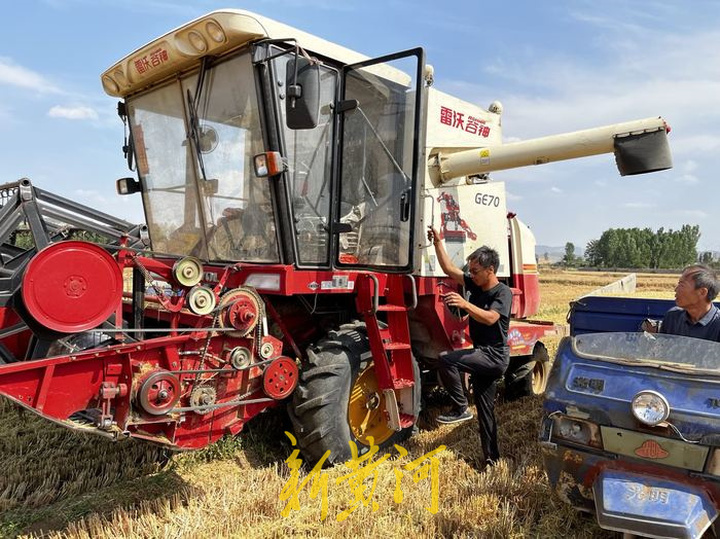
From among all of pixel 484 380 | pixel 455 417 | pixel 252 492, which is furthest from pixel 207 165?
pixel 455 417

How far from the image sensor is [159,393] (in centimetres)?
278

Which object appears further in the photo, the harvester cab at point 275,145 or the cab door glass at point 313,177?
the cab door glass at point 313,177

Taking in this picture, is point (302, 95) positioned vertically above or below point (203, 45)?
below

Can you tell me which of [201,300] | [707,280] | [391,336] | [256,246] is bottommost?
[391,336]

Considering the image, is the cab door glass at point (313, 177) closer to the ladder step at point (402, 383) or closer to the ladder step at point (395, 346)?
the ladder step at point (395, 346)

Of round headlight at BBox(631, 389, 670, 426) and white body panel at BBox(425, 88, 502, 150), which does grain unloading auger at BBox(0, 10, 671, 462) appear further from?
round headlight at BBox(631, 389, 670, 426)

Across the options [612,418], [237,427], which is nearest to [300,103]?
[237,427]

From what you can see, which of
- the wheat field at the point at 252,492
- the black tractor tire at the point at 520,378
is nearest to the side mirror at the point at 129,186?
the wheat field at the point at 252,492

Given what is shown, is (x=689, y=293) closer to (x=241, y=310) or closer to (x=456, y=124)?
(x=456, y=124)

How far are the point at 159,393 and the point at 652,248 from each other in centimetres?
8311

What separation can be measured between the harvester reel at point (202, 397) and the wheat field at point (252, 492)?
55 cm

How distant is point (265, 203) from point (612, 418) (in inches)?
92.0

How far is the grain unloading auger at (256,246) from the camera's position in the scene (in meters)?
2.72

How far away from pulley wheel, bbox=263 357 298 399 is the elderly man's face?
2.34 meters
